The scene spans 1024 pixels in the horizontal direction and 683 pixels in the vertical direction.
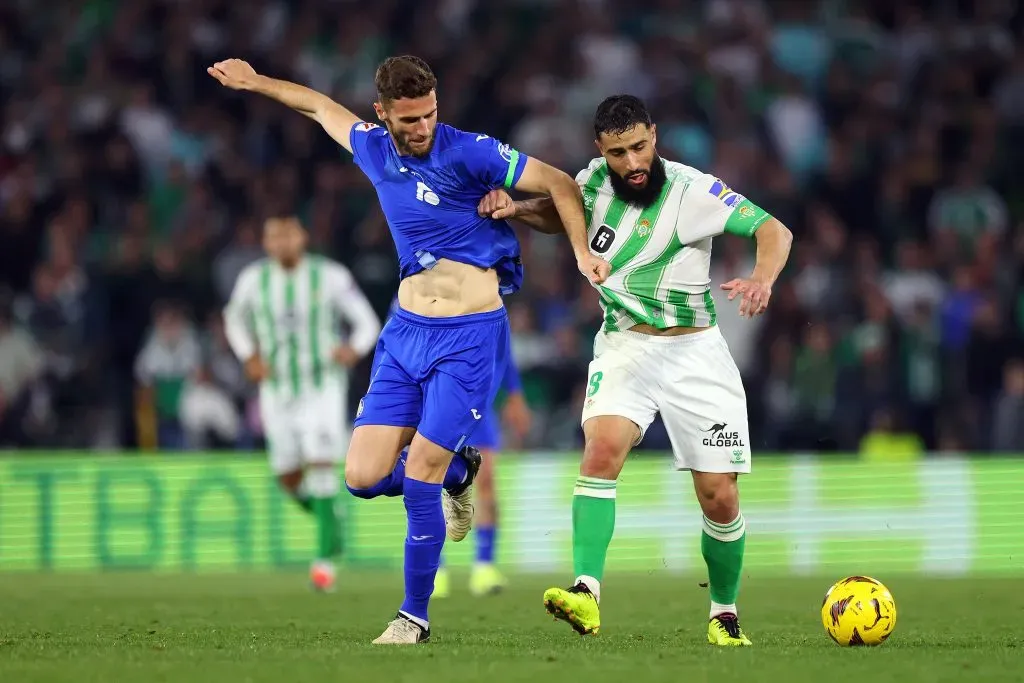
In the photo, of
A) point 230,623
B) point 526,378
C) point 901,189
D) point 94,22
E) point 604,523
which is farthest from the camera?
point 94,22

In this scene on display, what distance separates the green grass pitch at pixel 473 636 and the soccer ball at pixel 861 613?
11cm

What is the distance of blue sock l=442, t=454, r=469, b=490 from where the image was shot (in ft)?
25.8

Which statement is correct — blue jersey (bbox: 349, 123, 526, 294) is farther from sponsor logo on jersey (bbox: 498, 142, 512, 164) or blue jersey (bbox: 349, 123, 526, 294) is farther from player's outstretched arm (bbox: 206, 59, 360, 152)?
player's outstretched arm (bbox: 206, 59, 360, 152)

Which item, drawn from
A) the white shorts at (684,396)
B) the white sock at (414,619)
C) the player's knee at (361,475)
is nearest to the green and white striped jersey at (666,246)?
the white shorts at (684,396)

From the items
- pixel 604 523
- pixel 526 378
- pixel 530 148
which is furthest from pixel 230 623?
pixel 530 148

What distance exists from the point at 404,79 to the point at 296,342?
222 inches

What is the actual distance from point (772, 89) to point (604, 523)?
11.8m

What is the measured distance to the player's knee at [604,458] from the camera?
24.4ft

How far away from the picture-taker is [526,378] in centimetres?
1578

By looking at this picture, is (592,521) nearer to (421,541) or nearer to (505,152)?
(421,541)

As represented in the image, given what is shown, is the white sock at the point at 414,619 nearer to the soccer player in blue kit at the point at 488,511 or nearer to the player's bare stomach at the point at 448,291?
the player's bare stomach at the point at 448,291

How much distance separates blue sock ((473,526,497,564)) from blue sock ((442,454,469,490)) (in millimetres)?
3728

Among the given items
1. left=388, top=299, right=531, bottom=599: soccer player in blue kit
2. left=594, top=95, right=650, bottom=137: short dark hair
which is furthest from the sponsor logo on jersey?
left=388, top=299, right=531, bottom=599: soccer player in blue kit

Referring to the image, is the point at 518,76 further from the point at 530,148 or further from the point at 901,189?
the point at 901,189
